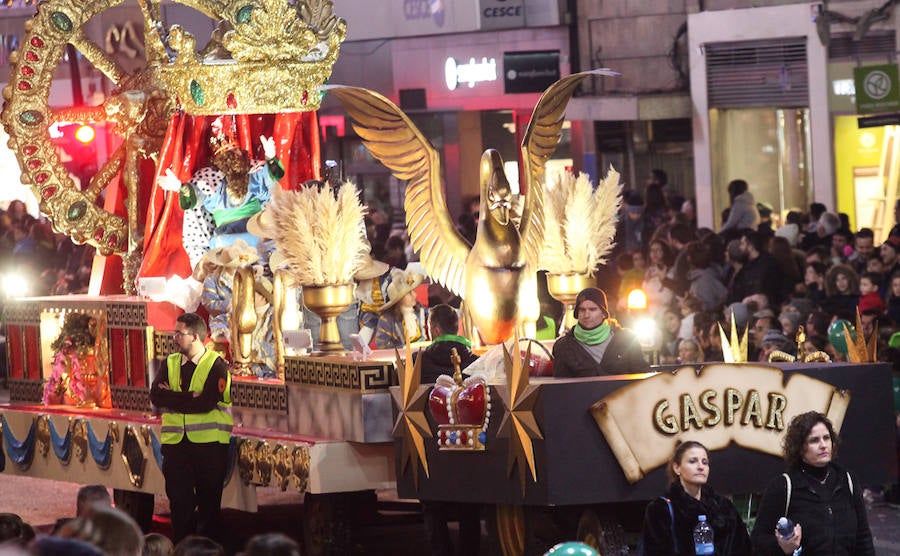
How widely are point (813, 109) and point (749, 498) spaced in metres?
11.8

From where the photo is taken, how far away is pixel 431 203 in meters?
14.0

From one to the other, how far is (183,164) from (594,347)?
480 cm

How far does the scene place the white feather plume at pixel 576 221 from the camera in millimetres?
14297

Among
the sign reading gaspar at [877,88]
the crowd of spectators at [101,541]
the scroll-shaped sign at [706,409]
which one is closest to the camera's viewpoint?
the crowd of spectators at [101,541]

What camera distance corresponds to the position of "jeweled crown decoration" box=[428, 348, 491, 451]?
40.3ft

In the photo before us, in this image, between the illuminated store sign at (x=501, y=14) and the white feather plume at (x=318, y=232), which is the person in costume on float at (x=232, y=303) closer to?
the white feather plume at (x=318, y=232)

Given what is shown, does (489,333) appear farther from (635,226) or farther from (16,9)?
(16,9)

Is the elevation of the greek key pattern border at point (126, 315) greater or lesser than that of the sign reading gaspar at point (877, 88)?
lesser

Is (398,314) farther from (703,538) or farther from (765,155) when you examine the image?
(765,155)

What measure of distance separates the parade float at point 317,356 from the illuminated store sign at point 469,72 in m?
12.0

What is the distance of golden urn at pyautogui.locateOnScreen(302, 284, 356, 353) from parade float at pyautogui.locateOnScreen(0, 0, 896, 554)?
16mm

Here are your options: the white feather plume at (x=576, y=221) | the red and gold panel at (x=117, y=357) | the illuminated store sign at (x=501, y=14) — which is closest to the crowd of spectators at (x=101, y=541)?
the white feather plume at (x=576, y=221)

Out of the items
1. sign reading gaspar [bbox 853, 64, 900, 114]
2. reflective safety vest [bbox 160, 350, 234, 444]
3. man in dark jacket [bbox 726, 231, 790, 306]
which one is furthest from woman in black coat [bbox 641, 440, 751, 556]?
sign reading gaspar [bbox 853, 64, 900, 114]

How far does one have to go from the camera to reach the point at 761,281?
1797 centimetres
